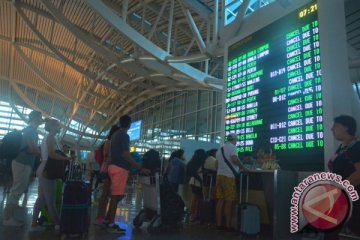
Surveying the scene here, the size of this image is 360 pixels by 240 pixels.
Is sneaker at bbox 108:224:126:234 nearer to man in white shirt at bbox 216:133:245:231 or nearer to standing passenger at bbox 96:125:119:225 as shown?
standing passenger at bbox 96:125:119:225

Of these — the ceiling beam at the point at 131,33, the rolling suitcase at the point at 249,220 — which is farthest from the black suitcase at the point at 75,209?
the ceiling beam at the point at 131,33

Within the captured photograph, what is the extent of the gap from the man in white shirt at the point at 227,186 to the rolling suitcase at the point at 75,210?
2275 millimetres

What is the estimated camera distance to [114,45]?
20.0 m

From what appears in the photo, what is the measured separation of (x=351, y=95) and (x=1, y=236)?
537 cm

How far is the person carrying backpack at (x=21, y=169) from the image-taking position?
15.4 ft

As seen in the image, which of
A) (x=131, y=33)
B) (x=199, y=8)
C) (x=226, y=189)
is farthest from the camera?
(x=199, y=8)

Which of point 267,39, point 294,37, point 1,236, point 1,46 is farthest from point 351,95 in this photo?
point 1,46

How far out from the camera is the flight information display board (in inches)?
196

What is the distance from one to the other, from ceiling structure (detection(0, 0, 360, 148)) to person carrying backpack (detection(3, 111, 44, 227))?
5848 millimetres

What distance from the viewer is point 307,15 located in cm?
540

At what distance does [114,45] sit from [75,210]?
17075mm

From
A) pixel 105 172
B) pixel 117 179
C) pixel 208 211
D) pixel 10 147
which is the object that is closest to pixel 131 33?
pixel 105 172

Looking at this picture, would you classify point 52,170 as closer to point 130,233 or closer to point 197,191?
point 130,233

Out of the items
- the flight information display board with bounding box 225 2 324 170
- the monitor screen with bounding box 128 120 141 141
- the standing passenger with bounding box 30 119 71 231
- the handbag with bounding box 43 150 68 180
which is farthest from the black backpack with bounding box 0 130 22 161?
the monitor screen with bounding box 128 120 141 141
